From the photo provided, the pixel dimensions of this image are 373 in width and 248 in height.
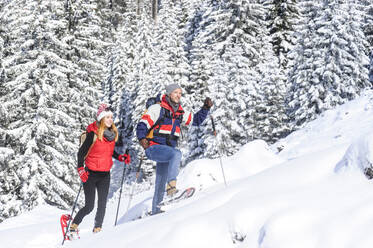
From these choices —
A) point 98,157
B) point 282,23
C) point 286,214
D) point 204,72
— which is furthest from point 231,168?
point 282,23

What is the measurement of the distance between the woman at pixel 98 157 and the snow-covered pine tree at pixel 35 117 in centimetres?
1072

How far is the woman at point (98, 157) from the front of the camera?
680 cm

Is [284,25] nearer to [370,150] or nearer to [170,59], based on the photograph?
[170,59]

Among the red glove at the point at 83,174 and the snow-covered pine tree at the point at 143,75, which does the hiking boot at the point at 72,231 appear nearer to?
the red glove at the point at 83,174

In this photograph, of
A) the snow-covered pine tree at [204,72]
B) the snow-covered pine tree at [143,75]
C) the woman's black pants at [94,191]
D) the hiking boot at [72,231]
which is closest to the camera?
the woman's black pants at [94,191]

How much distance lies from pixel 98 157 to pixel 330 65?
20.8 metres

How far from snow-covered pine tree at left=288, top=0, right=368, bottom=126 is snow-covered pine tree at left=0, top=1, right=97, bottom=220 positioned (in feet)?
47.0

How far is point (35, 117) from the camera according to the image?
696 inches

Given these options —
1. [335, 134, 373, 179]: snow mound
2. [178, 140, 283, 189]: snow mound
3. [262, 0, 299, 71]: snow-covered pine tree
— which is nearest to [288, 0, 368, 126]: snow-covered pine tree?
[262, 0, 299, 71]: snow-covered pine tree

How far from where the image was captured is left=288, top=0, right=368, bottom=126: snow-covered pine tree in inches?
963

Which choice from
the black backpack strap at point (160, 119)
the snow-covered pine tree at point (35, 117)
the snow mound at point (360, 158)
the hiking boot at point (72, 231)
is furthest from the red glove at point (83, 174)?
the snow-covered pine tree at point (35, 117)

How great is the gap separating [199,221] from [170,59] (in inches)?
1139

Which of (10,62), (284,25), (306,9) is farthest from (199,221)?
(284,25)

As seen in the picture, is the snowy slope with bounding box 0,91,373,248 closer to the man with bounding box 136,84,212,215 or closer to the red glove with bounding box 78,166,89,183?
the man with bounding box 136,84,212,215
